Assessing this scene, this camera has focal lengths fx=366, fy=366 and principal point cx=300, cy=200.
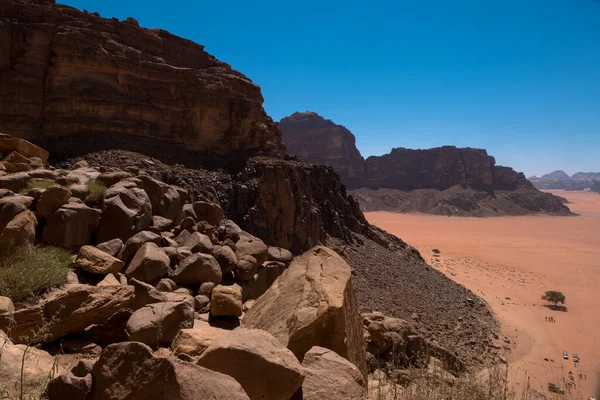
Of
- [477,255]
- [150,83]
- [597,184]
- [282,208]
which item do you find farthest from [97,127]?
[597,184]

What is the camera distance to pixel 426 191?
9125 centimetres

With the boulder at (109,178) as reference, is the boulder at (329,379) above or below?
below

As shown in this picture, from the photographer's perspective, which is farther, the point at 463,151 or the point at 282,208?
the point at 463,151

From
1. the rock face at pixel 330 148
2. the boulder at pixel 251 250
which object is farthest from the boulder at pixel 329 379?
the rock face at pixel 330 148

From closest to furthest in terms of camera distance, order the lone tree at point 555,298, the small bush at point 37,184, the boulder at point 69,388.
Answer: the boulder at point 69,388
the small bush at point 37,184
the lone tree at point 555,298

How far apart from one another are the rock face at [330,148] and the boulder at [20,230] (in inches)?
3379

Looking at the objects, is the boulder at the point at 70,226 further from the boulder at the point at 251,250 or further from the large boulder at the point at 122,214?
the boulder at the point at 251,250

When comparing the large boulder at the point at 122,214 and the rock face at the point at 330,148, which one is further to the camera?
the rock face at the point at 330,148

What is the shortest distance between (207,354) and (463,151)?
10176 centimetres

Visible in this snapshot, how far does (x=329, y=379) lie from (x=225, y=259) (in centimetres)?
508

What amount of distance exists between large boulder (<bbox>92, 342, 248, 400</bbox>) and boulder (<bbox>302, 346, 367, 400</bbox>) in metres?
1.04

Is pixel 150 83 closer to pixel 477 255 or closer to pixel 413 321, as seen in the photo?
pixel 413 321

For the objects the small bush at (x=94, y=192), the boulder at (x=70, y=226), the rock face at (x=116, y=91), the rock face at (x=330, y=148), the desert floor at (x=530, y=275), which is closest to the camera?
the boulder at (x=70, y=226)

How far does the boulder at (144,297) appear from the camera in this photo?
5.50 metres
